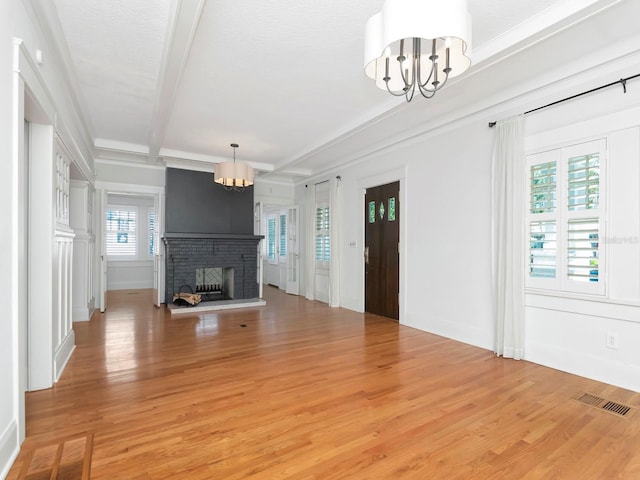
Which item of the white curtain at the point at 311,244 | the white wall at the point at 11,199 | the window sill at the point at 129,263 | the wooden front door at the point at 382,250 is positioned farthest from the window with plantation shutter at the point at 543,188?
the window sill at the point at 129,263

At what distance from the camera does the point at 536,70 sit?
10.6 feet

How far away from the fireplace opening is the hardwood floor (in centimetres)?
304

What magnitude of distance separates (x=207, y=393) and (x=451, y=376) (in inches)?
85.7

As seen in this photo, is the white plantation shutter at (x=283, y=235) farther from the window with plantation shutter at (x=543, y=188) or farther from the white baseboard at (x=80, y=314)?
the window with plantation shutter at (x=543, y=188)

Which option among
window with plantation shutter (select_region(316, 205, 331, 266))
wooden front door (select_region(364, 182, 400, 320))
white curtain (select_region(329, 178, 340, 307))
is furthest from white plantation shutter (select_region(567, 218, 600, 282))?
window with plantation shutter (select_region(316, 205, 331, 266))

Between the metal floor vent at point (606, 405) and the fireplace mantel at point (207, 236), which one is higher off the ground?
the fireplace mantel at point (207, 236)

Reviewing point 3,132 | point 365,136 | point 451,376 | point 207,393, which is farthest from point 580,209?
point 3,132

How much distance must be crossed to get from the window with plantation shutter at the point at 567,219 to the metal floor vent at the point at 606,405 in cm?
92

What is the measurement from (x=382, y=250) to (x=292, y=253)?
3.29 meters

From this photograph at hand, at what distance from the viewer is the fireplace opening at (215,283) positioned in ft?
23.7

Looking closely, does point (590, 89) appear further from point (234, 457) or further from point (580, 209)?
point (234, 457)

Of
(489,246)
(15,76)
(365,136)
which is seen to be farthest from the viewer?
(365,136)

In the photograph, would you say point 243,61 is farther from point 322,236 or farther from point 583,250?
point 322,236

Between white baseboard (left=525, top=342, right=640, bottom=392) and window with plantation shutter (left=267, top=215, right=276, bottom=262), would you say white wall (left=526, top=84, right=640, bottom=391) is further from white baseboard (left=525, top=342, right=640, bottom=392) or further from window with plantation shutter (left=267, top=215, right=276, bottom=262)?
window with plantation shutter (left=267, top=215, right=276, bottom=262)
